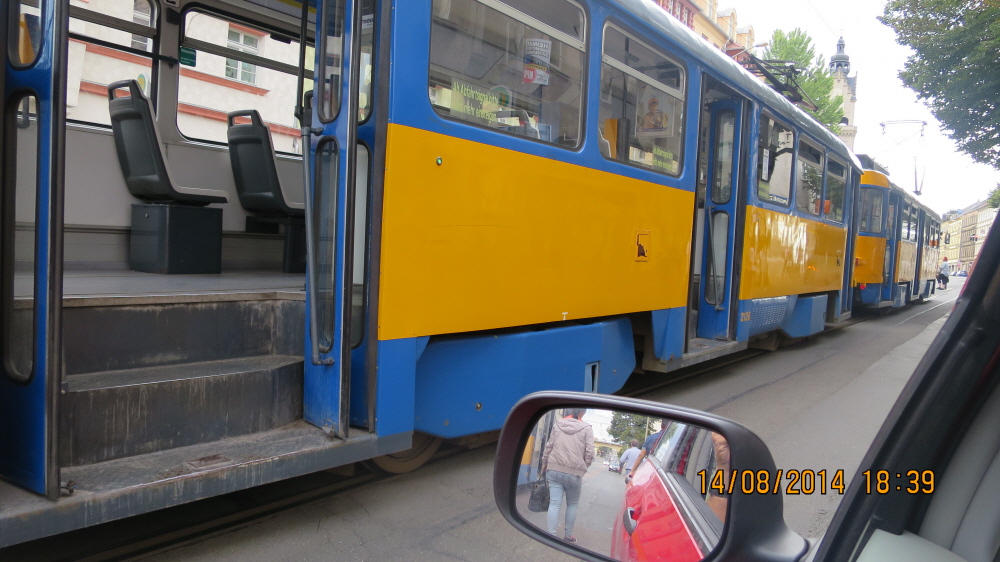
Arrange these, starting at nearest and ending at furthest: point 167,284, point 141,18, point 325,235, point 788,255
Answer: point 325,235
point 167,284
point 141,18
point 788,255

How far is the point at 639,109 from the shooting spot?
15.2 feet

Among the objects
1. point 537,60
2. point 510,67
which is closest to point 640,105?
point 537,60

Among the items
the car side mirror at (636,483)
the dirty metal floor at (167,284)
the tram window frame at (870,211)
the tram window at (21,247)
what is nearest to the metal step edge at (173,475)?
the tram window at (21,247)

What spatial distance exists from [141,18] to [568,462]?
5462 millimetres

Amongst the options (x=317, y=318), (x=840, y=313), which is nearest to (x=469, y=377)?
(x=317, y=318)

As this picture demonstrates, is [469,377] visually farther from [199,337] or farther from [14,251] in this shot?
[14,251]

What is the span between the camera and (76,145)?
5082 mm

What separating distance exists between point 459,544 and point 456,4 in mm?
2544

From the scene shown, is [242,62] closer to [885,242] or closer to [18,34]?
[18,34]

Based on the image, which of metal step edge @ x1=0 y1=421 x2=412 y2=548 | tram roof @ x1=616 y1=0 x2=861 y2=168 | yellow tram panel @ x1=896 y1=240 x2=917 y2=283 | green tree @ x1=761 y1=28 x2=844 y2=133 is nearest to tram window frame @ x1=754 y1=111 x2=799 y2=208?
tram roof @ x1=616 y1=0 x2=861 y2=168

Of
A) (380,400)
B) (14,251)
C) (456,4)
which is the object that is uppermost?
(456,4)

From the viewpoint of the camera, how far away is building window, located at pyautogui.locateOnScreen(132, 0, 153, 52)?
520 cm

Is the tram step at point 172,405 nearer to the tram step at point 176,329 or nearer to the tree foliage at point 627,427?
the tram step at point 176,329

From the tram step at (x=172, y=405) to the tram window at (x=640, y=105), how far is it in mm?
2487
